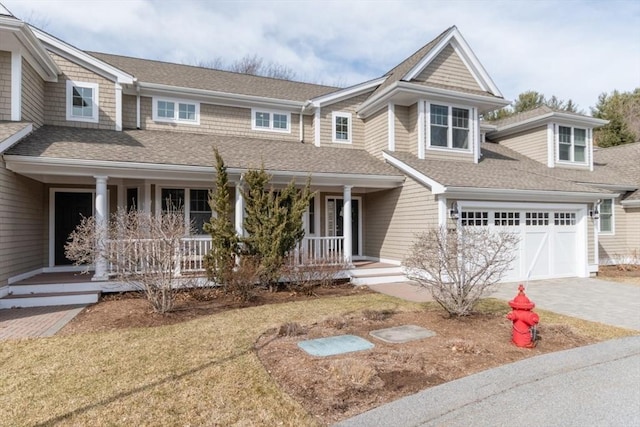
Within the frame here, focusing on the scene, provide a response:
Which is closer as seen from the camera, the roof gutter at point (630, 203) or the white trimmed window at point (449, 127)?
the white trimmed window at point (449, 127)

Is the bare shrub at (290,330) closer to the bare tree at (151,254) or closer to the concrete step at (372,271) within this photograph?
the bare tree at (151,254)

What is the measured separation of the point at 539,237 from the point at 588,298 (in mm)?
3147

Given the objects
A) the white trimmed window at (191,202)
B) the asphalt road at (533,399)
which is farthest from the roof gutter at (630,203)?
the white trimmed window at (191,202)

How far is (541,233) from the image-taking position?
39.3ft

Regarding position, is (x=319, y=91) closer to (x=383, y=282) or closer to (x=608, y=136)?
(x=383, y=282)

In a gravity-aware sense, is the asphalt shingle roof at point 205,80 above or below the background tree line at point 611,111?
below

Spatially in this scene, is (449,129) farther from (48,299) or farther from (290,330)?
(48,299)

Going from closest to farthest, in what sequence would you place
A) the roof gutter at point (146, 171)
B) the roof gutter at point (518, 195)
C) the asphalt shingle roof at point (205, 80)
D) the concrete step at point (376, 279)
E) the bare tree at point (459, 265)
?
1. the bare tree at point (459, 265)
2. the roof gutter at point (146, 171)
3. the roof gutter at point (518, 195)
4. the concrete step at point (376, 279)
5. the asphalt shingle roof at point (205, 80)

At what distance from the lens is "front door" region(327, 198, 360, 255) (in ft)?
44.9

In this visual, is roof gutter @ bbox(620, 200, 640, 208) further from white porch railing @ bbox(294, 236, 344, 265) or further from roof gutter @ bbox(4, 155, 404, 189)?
white porch railing @ bbox(294, 236, 344, 265)

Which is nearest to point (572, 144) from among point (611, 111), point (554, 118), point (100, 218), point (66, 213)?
point (554, 118)

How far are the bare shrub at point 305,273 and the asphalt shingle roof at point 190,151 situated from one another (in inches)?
105

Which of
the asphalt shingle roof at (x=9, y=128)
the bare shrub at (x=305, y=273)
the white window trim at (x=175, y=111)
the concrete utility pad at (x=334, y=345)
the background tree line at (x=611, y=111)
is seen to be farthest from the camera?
the background tree line at (x=611, y=111)

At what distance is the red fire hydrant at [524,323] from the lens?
5.30 meters
